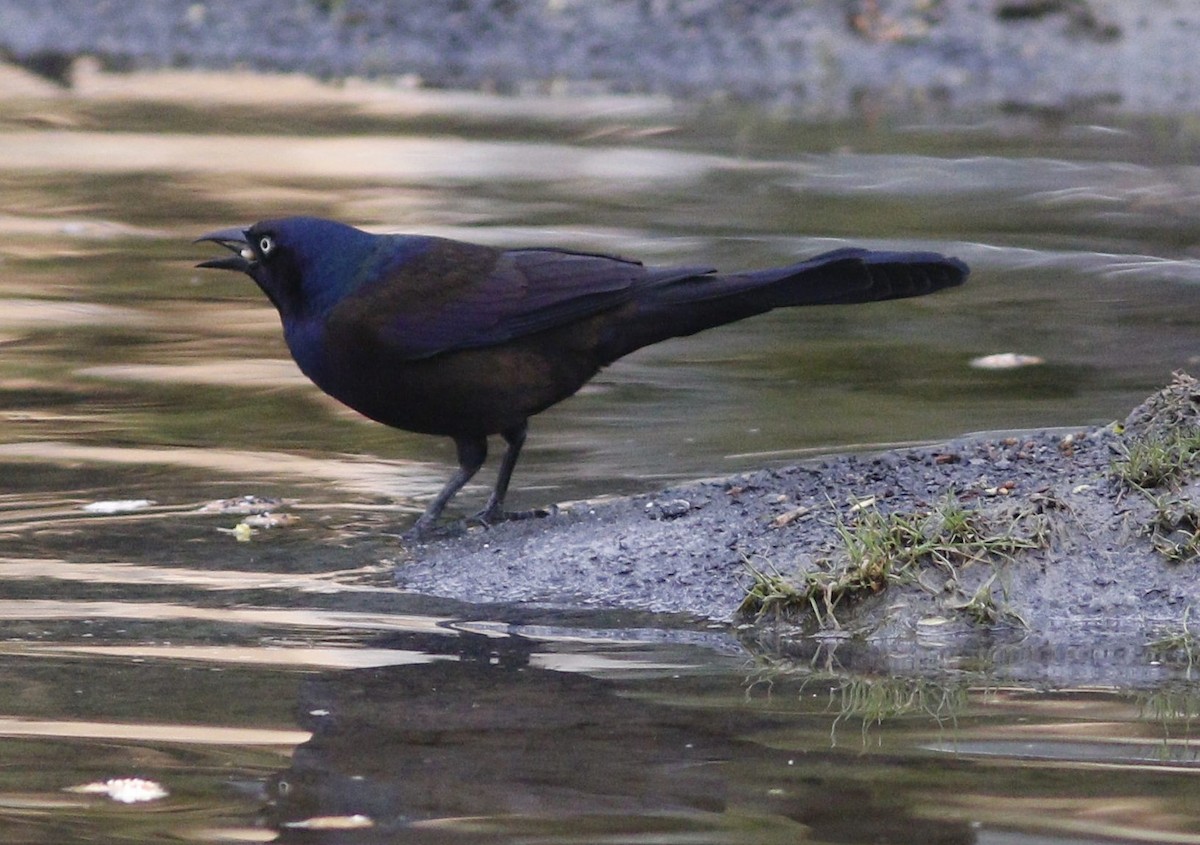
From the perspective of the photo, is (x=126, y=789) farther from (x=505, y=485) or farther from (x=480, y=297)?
(x=480, y=297)

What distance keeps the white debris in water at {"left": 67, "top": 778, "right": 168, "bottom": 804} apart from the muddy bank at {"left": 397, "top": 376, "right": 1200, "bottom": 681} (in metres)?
1.43

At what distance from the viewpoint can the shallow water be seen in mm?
3332

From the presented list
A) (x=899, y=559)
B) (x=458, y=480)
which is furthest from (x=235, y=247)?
(x=899, y=559)

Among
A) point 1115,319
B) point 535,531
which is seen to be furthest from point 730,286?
point 1115,319

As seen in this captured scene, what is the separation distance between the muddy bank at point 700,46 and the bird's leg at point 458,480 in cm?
864

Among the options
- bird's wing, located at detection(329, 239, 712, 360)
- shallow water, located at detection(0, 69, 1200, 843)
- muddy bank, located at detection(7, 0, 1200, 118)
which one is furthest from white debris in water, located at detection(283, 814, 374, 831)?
muddy bank, located at detection(7, 0, 1200, 118)

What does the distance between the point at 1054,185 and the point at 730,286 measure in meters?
6.09

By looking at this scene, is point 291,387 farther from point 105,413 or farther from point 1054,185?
point 1054,185

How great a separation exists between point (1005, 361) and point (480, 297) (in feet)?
7.96

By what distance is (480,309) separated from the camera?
5492 millimetres

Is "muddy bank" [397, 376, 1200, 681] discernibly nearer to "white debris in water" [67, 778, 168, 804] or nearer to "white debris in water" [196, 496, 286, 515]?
"white debris in water" [196, 496, 286, 515]

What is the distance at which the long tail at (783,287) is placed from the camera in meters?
5.37

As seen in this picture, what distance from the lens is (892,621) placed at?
14.1 ft

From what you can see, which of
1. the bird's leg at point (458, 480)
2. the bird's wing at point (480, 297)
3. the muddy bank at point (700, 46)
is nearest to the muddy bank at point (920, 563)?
the bird's leg at point (458, 480)
